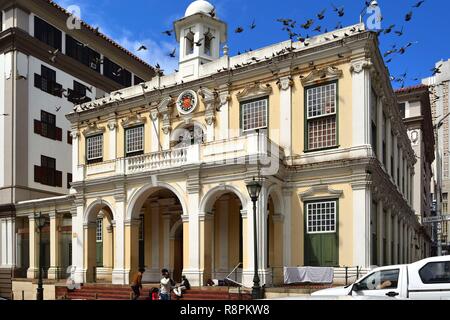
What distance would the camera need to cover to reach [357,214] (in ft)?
68.0

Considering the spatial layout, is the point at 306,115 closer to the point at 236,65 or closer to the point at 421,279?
the point at 236,65

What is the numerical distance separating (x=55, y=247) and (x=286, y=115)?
16.8m

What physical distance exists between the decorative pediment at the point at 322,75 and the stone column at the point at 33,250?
1986cm

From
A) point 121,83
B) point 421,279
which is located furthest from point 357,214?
point 121,83

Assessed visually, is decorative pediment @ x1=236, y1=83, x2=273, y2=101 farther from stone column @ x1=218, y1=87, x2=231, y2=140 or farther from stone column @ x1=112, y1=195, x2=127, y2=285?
stone column @ x1=112, y1=195, x2=127, y2=285

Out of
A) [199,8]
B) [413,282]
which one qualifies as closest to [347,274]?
[413,282]

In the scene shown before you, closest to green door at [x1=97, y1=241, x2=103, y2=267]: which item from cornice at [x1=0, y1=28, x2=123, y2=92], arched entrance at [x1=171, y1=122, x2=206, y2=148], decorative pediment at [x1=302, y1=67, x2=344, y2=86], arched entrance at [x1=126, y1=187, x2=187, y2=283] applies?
arched entrance at [x1=126, y1=187, x2=187, y2=283]

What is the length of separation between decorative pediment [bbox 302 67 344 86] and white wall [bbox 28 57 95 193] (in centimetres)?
2031

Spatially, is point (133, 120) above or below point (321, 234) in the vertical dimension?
above

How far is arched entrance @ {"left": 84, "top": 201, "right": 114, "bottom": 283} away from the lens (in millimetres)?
26391

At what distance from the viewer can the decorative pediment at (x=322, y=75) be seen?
21.9 metres

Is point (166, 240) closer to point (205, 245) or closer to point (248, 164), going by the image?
point (205, 245)

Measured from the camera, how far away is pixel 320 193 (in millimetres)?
21922
